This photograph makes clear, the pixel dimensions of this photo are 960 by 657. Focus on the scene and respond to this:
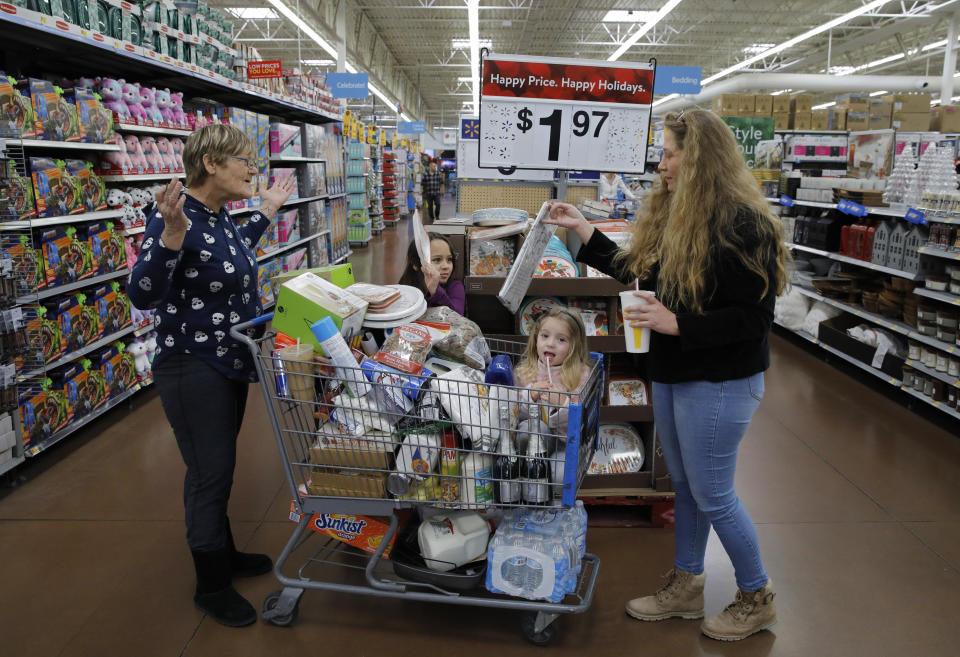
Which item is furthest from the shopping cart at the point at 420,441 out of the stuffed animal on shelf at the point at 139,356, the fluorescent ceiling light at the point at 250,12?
the fluorescent ceiling light at the point at 250,12

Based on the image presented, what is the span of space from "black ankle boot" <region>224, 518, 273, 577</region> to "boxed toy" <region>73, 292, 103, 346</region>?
202cm

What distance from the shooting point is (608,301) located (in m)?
2.96

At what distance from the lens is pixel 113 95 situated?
13.7 feet

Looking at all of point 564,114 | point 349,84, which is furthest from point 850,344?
point 349,84

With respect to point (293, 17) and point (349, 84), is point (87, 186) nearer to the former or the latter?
point (349, 84)

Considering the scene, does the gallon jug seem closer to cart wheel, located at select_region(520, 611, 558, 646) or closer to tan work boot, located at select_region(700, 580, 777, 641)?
cart wheel, located at select_region(520, 611, 558, 646)

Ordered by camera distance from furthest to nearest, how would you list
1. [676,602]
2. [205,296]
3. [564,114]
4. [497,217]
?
[497,217] < [564,114] < [676,602] < [205,296]

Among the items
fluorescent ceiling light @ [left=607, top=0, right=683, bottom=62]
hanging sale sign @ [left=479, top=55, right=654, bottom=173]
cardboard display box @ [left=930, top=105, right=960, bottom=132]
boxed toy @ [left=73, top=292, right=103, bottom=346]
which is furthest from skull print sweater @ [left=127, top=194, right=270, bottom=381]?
cardboard display box @ [left=930, top=105, right=960, bottom=132]

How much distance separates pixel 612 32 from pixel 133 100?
18.9 meters

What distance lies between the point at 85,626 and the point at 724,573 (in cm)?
243

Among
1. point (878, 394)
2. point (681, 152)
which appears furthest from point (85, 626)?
point (878, 394)

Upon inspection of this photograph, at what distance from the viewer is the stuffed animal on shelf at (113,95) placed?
13.6ft

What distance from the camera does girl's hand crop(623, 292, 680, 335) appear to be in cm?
185

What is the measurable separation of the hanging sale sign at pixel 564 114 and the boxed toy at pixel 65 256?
2.51 m
